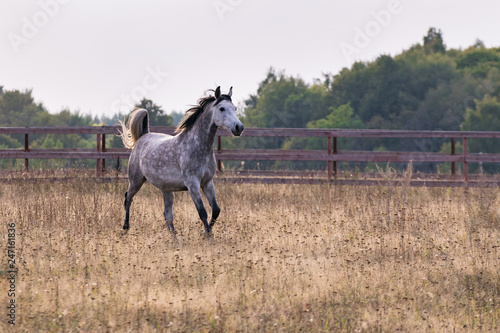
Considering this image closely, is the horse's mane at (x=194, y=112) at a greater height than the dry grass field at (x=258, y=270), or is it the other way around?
the horse's mane at (x=194, y=112)

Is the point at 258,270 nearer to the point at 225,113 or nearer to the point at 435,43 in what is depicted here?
the point at 225,113

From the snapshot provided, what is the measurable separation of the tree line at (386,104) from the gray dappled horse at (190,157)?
40356mm

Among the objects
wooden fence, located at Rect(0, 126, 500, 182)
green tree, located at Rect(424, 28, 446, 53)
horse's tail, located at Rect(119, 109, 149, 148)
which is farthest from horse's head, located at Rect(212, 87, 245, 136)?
green tree, located at Rect(424, 28, 446, 53)

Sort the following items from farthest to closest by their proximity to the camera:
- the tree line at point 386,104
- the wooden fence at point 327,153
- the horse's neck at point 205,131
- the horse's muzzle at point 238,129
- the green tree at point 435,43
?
the green tree at point 435,43
the tree line at point 386,104
the wooden fence at point 327,153
the horse's neck at point 205,131
the horse's muzzle at point 238,129

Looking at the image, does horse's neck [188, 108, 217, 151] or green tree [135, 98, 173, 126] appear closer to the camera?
horse's neck [188, 108, 217, 151]

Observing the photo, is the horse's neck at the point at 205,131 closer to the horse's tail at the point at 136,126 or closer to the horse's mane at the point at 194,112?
the horse's mane at the point at 194,112

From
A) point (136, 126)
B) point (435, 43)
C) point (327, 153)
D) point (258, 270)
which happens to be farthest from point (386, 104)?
point (258, 270)

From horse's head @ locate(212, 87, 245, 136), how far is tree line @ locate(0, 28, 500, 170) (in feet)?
135

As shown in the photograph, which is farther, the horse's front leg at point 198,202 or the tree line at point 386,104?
the tree line at point 386,104

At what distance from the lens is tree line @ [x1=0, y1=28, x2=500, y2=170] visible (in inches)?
2338

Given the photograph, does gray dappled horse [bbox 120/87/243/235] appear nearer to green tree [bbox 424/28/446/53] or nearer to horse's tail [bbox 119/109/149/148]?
horse's tail [bbox 119/109/149/148]

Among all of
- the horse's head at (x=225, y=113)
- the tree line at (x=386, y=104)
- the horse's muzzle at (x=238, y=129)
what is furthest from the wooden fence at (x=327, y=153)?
the tree line at (x=386, y=104)

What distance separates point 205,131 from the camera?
949 centimetres

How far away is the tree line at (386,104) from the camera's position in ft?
195
